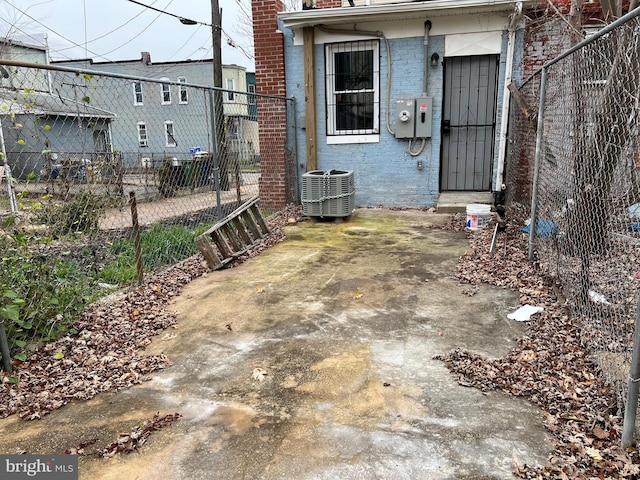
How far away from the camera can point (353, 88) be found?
868 centimetres

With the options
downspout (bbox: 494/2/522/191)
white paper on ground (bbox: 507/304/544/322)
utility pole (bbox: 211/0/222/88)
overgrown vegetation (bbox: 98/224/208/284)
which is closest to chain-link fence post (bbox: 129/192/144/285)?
overgrown vegetation (bbox: 98/224/208/284)

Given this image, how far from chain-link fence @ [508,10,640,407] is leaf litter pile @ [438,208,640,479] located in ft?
0.65

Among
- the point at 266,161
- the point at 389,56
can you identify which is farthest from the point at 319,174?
the point at 389,56

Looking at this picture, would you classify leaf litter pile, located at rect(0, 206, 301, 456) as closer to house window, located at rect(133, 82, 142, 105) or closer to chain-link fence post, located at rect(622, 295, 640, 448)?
chain-link fence post, located at rect(622, 295, 640, 448)

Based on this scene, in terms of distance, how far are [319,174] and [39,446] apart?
6.08 metres

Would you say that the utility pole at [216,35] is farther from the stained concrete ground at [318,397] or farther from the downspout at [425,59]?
the stained concrete ground at [318,397]

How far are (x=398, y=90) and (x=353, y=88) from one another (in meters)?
0.89

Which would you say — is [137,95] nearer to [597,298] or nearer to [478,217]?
[478,217]

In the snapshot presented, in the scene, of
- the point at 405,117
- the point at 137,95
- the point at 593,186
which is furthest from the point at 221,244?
the point at 137,95

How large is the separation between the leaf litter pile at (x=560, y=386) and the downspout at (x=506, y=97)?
4279 millimetres

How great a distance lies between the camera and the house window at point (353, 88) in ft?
27.8

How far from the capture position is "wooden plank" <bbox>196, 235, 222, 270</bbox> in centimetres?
512

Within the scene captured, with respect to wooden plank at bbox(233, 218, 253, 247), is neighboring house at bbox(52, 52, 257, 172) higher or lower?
higher

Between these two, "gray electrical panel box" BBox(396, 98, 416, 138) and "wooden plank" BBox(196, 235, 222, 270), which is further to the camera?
"gray electrical panel box" BBox(396, 98, 416, 138)
